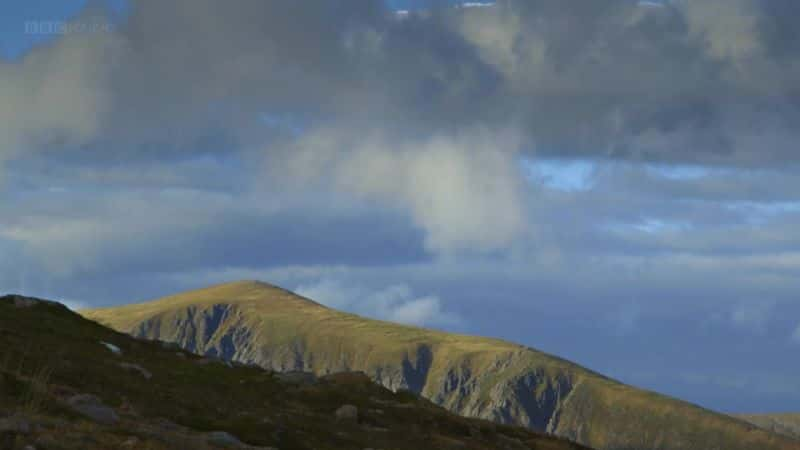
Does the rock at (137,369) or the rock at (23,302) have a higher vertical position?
the rock at (23,302)

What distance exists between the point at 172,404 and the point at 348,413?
27.7 m

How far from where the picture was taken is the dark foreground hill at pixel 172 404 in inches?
1713

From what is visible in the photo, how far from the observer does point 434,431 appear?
10119 cm

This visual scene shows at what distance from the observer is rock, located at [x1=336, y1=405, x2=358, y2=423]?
92688 millimetres

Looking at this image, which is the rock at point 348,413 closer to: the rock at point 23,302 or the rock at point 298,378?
the rock at point 298,378

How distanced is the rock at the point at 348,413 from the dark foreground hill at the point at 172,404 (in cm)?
14

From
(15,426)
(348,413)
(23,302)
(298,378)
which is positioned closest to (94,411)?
(15,426)

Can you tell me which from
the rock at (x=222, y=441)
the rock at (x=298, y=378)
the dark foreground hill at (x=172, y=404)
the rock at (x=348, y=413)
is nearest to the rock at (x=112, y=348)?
the dark foreground hill at (x=172, y=404)

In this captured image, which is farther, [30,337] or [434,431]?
[434,431]

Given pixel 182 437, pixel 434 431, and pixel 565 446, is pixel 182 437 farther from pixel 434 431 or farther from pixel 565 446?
pixel 565 446

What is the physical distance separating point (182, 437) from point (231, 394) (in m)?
45.9

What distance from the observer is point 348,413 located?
309 ft

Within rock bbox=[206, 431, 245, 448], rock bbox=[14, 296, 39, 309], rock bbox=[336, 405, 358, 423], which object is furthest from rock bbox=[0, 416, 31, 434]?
rock bbox=[14, 296, 39, 309]

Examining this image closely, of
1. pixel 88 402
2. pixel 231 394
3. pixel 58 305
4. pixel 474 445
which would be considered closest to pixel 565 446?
pixel 474 445
